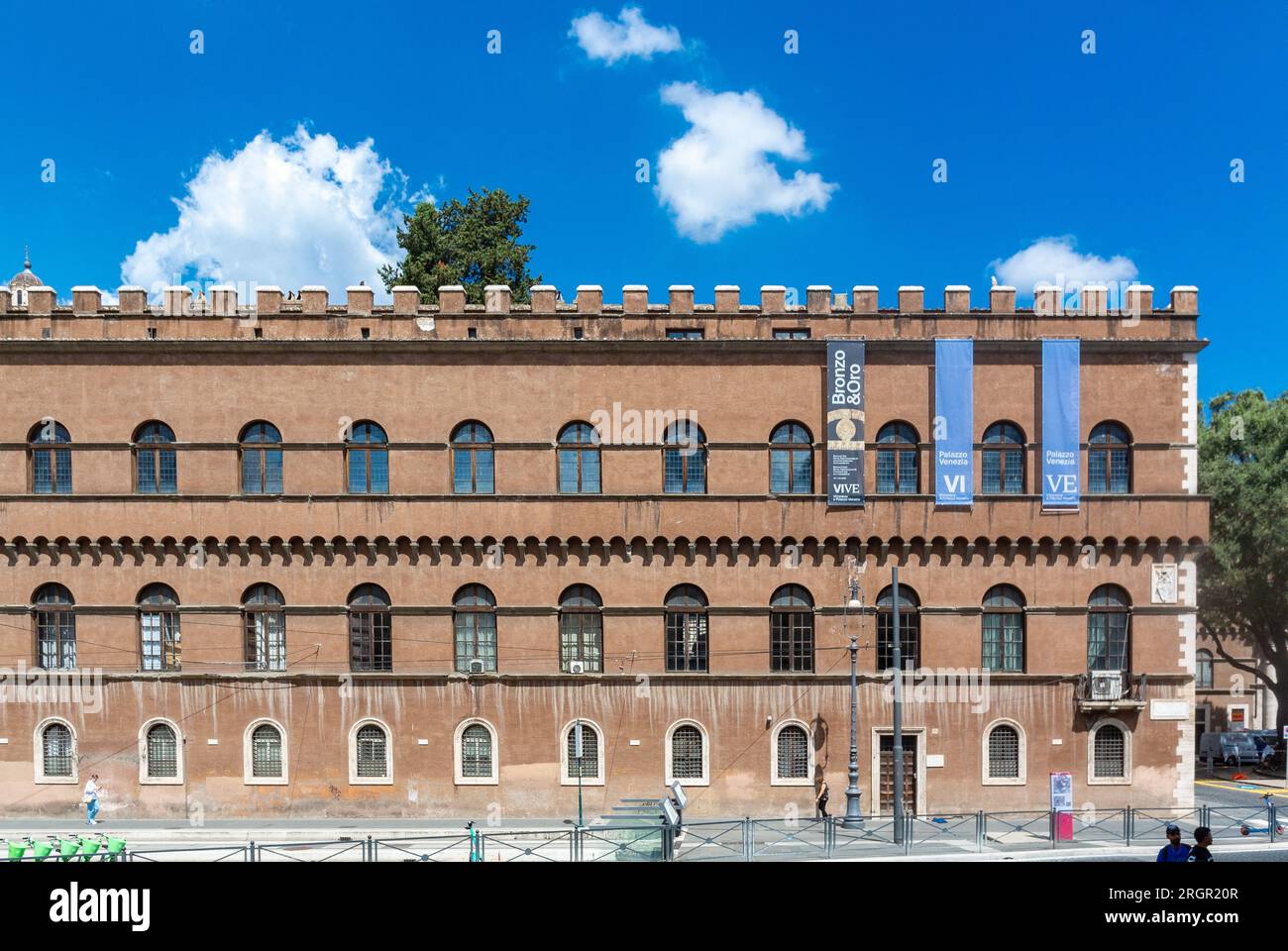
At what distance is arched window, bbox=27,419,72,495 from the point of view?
28.6 m

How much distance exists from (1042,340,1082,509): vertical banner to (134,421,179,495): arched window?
28486 millimetres

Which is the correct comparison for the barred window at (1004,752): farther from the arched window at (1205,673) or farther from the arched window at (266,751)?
the arched window at (1205,673)

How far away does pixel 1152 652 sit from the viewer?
2823 centimetres

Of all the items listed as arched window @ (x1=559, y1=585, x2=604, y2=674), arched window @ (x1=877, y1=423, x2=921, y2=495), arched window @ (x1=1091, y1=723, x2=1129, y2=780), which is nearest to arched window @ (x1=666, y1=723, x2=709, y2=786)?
arched window @ (x1=559, y1=585, x2=604, y2=674)

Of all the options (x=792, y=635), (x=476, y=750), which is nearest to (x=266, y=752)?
(x=476, y=750)

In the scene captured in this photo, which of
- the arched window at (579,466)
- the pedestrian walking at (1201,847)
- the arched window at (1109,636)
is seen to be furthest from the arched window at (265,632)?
the arched window at (1109,636)

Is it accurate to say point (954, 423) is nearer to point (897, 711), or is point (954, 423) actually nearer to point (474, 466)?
point (897, 711)

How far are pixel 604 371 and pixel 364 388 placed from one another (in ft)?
26.1

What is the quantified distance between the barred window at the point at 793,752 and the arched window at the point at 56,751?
23054 mm

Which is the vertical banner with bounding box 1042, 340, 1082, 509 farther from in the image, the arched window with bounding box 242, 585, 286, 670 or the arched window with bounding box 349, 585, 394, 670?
the arched window with bounding box 242, 585, 286, 670

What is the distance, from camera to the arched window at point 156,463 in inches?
1126

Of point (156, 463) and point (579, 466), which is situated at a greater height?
point (156, 463)

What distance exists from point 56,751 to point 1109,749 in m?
34.3

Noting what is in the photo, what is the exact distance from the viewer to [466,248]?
44.9 m
